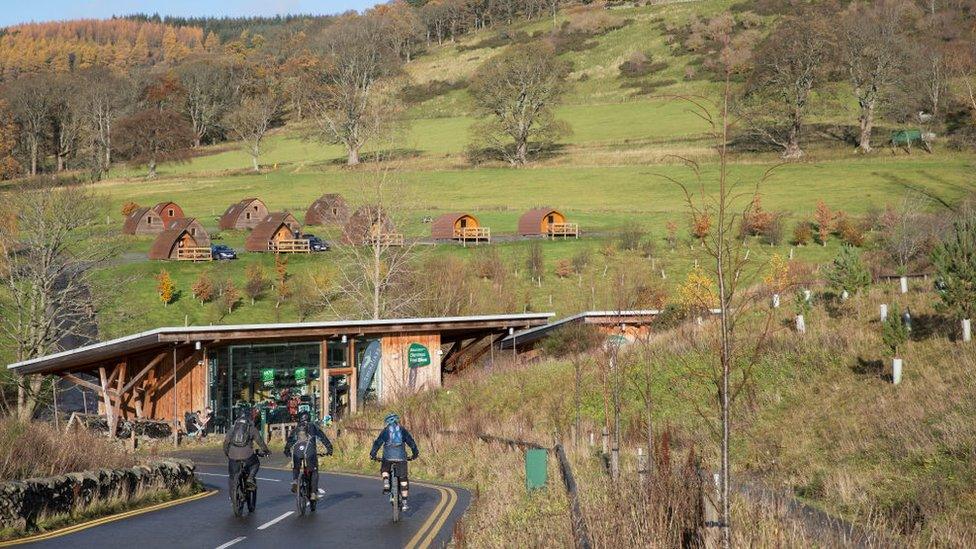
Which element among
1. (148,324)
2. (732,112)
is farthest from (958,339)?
(732,112)

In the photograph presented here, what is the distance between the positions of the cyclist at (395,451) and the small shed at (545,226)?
195ft

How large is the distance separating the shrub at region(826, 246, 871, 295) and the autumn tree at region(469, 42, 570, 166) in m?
74.3

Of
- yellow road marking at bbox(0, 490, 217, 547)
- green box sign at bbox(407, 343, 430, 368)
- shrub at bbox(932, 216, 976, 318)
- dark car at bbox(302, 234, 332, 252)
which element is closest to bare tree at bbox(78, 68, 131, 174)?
dark car at bbox(302, 234, 332, 252)

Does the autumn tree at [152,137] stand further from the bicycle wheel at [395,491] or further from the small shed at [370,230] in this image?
the bicycle wheel at [395,491]

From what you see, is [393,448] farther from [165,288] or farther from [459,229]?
[459,229]

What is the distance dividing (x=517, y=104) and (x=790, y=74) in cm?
2941

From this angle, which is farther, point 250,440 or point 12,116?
point 12,116

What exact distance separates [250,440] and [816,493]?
31.7 ft

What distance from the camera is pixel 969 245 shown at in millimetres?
27531

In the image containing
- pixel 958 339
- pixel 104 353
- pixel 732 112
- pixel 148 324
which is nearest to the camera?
pixel 958 339

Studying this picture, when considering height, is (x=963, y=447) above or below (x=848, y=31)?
below

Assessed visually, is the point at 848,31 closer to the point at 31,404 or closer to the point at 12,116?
the point at 31,404

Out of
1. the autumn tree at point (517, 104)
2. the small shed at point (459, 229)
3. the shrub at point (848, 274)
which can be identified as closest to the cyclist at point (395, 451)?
the shrub at point (848, 274)

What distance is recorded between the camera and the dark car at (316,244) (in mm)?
76438
